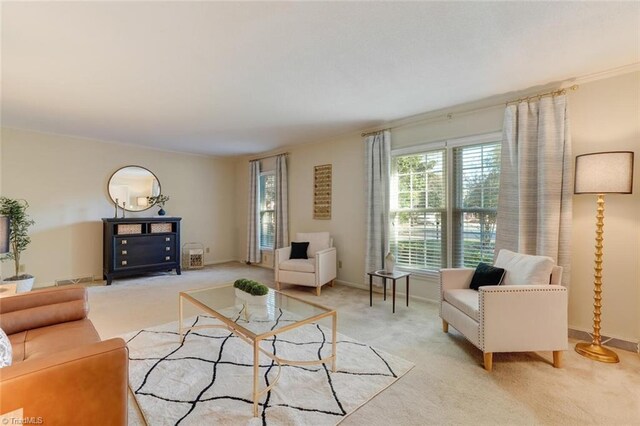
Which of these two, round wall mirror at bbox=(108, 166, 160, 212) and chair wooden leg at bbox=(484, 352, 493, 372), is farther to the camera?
round wall mirror at bbox=(108, 166, 160, 212)

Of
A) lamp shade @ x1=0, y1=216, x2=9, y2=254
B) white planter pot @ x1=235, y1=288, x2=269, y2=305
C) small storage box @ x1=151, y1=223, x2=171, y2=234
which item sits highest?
lamp shade @ x1=0, y1=216, x2=9, y2=254

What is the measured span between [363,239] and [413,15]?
2.98 m

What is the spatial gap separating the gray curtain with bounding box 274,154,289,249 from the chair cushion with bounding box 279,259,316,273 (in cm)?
114

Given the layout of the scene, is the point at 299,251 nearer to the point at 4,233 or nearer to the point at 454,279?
the point at 454,279

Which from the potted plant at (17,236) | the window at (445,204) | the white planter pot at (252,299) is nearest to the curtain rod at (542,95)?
the window at (445,204)

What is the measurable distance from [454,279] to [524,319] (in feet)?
2.33

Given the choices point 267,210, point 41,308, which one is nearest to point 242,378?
point 41,308

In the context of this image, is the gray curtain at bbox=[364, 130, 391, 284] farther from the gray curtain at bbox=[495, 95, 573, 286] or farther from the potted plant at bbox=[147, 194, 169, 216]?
the potted plant at bbox=[147, 194, 169, 216]

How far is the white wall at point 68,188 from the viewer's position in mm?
4277

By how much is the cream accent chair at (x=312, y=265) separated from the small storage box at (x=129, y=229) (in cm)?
244

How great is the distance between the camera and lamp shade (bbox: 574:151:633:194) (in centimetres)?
219

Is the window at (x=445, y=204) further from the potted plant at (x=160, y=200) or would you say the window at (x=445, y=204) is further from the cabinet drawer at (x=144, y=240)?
the potted plant at (x=160, y=200)

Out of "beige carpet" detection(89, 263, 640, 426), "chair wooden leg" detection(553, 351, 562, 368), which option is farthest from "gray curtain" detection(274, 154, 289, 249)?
"chair wooden leg" detection(553, 351, 562, 368)

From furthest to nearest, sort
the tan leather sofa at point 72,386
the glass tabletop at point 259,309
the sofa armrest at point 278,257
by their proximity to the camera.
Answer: the sofa armrest at point 278,257 < the glass tabletop at point 259,309 < the tan leather sofa at point 72,386
